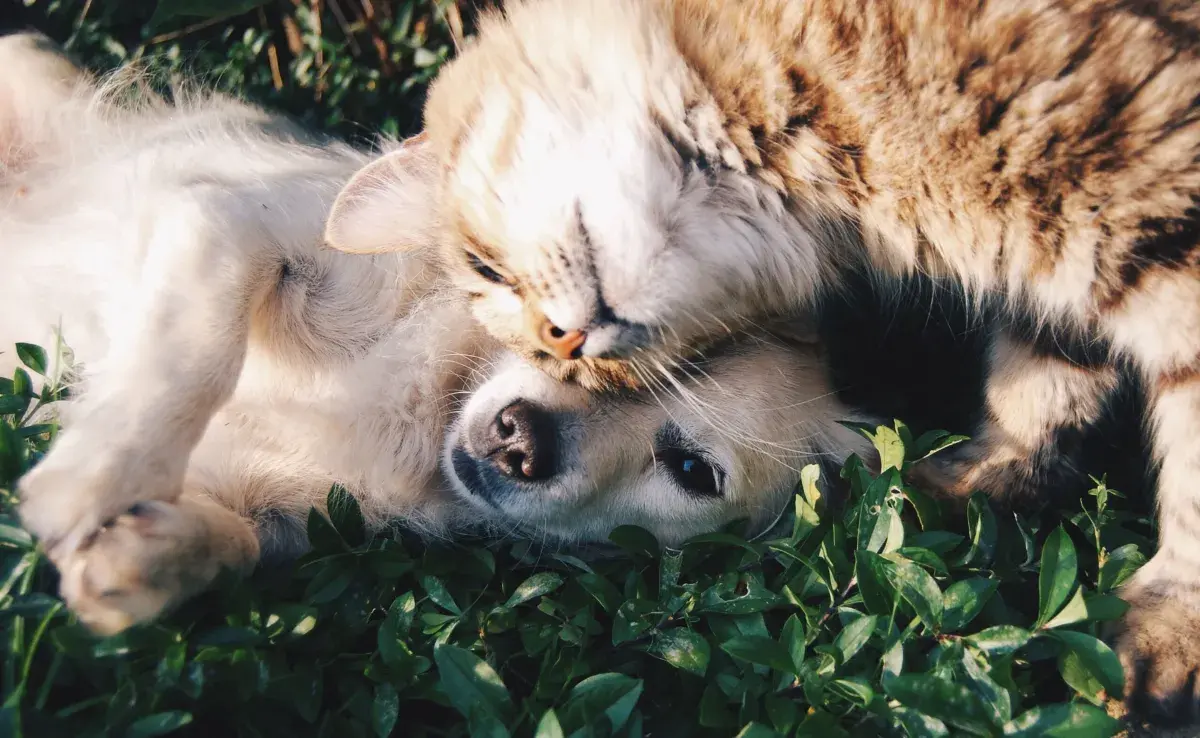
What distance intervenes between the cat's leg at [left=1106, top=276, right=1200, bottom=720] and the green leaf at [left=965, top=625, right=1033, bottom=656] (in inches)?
13.5

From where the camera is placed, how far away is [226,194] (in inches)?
95.0

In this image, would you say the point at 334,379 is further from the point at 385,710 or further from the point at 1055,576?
the point at 1055,576

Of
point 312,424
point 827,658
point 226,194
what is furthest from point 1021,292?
point 226,194

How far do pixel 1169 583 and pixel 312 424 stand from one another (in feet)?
6.46

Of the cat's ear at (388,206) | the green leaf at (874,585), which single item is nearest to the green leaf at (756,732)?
the green leaf at (874,585)

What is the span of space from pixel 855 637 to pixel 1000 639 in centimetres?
25

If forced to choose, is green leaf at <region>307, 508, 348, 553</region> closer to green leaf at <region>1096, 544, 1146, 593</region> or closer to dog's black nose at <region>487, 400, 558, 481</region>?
dog's black nose at <region>487, 400, 558, 481</region>

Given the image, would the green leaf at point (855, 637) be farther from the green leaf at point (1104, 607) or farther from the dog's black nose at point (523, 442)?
the dog's black nose at point (523, 442)

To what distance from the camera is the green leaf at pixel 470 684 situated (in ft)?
5.58

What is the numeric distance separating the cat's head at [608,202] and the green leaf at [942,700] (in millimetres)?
834

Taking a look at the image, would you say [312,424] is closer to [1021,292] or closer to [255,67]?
[1021,292]

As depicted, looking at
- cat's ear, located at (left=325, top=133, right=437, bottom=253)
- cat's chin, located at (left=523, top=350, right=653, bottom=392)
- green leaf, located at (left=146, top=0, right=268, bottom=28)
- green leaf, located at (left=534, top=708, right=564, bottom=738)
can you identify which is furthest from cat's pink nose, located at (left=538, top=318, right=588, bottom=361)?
green leaf, located at (left=146, top=0, right=268, bottom=28)

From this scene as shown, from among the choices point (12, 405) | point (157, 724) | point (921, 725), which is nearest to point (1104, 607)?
point (921, 725)

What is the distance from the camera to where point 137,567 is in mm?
1793
